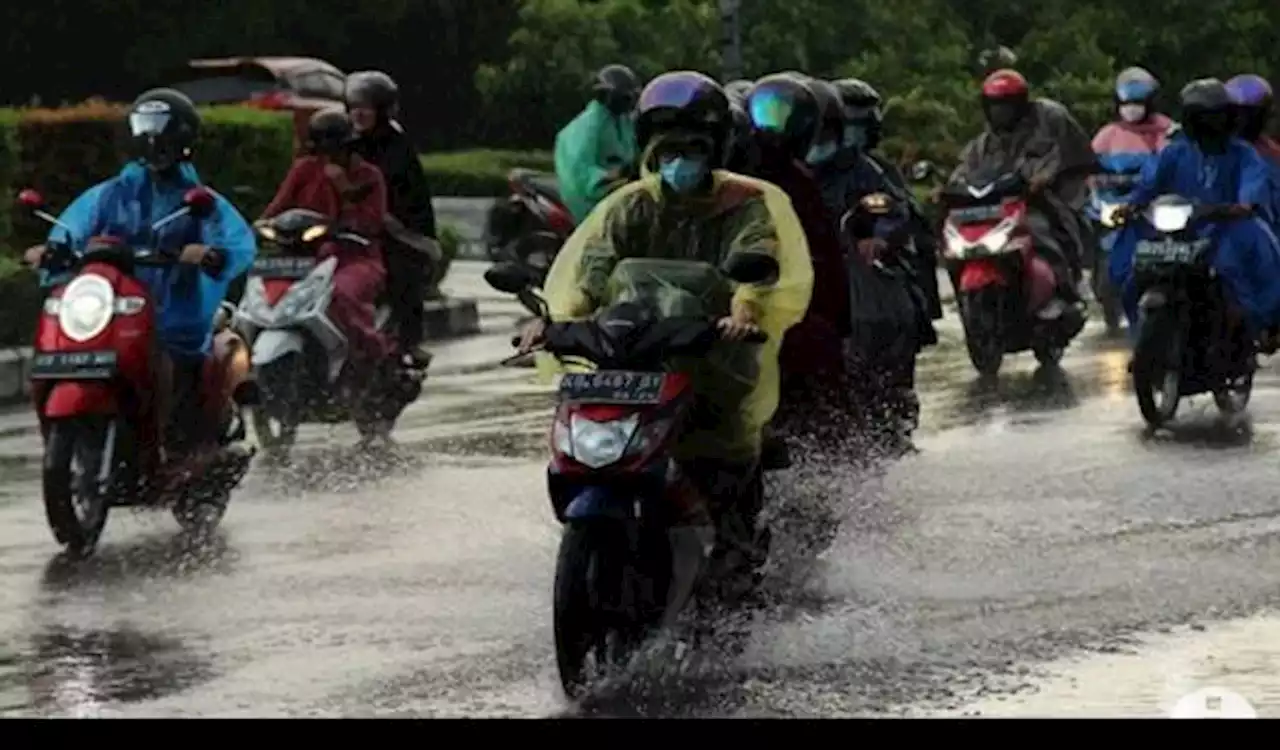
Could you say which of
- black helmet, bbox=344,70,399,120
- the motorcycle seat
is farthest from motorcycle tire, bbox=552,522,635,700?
black helmet, bbox=344,70,399,120

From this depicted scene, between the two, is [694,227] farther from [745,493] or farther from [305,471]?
[305,471]

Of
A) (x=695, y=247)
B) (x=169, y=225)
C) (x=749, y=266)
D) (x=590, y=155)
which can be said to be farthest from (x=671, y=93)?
(x=169, y=225)

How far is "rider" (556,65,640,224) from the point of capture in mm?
6820

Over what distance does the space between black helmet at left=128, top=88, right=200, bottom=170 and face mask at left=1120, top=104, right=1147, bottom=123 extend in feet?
5.32

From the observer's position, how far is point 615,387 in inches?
238

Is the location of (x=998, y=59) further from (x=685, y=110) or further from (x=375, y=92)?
(x=375, y=92)

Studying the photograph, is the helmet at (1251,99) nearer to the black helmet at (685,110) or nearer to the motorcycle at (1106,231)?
the motorcycle at (1106,231)

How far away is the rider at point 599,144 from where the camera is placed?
269 inches

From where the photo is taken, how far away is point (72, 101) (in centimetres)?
686

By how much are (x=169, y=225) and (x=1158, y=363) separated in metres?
2.29

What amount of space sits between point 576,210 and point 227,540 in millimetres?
918

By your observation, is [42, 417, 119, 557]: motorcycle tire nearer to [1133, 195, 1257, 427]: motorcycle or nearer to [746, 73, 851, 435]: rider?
[746, 73, 851, 435]: rider
